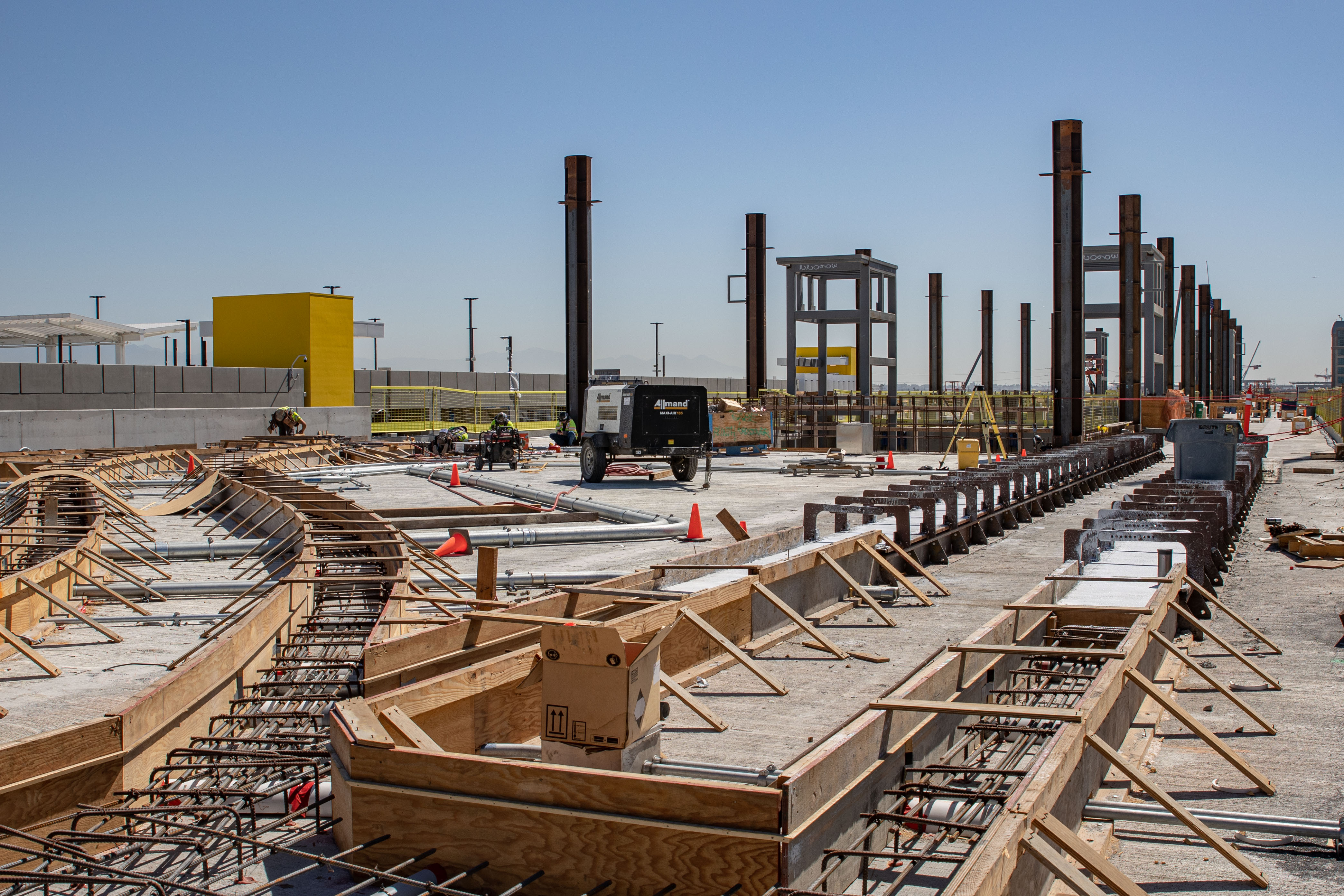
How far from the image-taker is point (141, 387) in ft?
116

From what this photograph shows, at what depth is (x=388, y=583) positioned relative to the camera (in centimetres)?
1133

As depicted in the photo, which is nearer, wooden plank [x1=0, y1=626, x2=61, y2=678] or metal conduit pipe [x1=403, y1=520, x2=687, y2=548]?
wooden plank [x1=0, y1=626, x2=61, y2=678]

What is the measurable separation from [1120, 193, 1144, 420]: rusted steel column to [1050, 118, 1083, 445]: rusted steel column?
7.90m

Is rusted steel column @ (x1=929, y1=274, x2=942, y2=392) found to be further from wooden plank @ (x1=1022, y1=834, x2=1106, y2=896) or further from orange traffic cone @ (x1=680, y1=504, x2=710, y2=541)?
wooden plank @ (x1=1022, y1=834, x2=1106, y2=896)

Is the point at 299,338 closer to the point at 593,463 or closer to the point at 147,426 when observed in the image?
the point at 147,426

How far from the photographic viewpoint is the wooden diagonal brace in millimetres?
7574

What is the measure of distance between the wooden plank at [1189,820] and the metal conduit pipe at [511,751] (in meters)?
3.05

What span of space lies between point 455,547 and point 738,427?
24.2 m

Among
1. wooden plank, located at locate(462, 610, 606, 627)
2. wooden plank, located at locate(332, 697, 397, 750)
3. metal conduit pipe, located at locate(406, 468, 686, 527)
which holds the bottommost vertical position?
metal conduit pipe, located at locate(406, 468, 686, 527)

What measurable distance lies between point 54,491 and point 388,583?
7.87 metres

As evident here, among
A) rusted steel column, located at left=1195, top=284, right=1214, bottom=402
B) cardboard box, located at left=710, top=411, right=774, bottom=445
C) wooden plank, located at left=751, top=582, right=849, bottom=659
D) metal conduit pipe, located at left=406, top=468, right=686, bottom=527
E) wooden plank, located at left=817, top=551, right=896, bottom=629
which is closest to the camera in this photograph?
wooden plank, located at left=751, top=582, right=849, bottom=659

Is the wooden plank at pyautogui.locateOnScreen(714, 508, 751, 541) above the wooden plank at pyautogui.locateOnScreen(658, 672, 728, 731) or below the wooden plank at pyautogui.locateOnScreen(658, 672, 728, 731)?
above

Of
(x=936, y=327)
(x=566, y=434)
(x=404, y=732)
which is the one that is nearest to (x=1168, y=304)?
(x=936, y=327)

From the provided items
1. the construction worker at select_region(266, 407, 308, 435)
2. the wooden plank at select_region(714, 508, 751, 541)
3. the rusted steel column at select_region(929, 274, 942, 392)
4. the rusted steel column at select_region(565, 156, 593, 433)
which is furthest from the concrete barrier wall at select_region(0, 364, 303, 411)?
the rusted steel column at select_region(929, 274, 942, 392)
